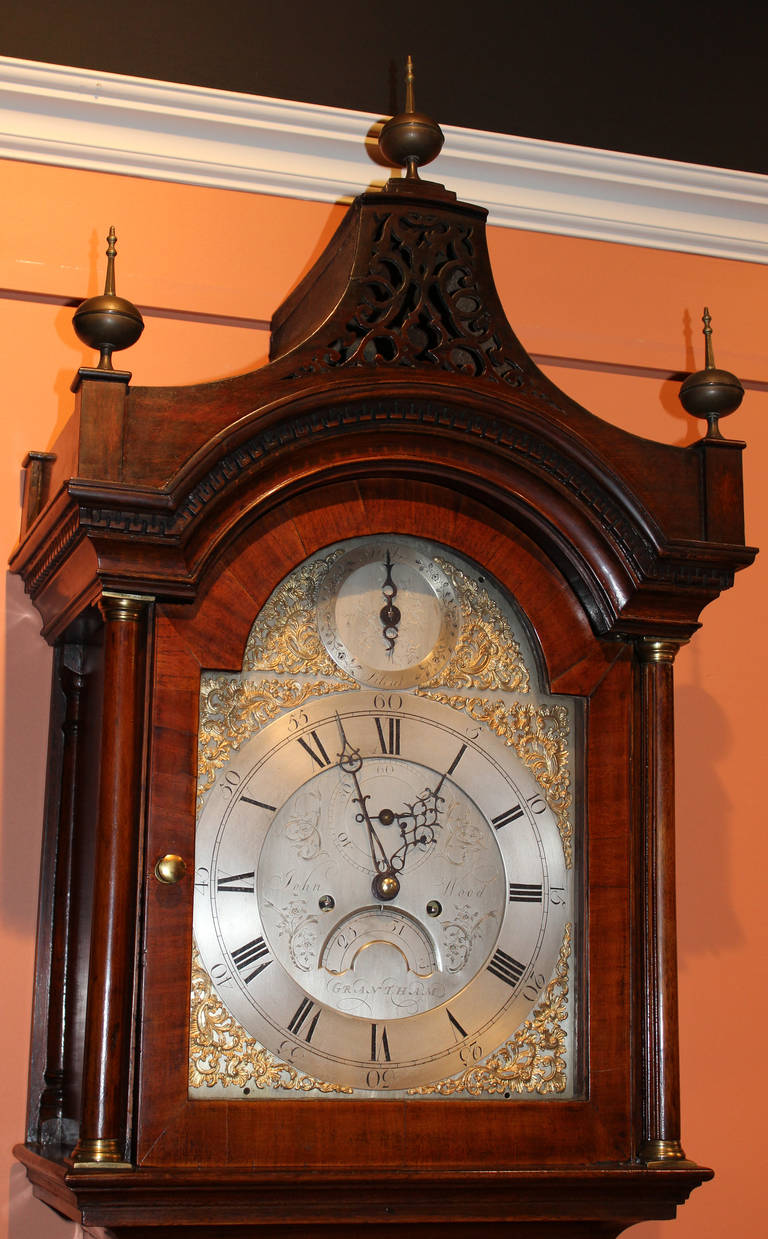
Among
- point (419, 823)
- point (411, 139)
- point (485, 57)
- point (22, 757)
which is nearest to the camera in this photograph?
point (419, 823)

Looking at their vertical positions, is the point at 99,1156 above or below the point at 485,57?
below

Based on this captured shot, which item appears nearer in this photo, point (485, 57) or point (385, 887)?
point (385, 887)

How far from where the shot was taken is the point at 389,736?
183 cm

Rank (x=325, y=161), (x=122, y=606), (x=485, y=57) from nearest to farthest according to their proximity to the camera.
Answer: (x=122, y=606)
(x=325, y=161)
(x=485, y=57)

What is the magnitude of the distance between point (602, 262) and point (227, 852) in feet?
3.99

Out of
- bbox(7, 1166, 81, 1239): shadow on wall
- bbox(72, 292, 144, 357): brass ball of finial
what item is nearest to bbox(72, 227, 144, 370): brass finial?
bbox(72, 292, 144, 357): brass ball of finial

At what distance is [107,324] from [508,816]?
2.29 feet

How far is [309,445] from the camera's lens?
1787 millimetres

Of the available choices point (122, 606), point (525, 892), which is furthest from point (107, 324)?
point (525, 892)

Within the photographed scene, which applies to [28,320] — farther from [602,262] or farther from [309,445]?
[602,262]

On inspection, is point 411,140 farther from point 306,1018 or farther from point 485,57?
point 306,1018

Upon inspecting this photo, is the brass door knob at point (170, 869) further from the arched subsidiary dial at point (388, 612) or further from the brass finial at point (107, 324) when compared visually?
the brass finial at point (107, 324)

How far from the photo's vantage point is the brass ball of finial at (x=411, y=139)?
1942 millimetres

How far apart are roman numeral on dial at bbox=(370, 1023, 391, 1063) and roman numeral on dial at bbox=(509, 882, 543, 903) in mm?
210
